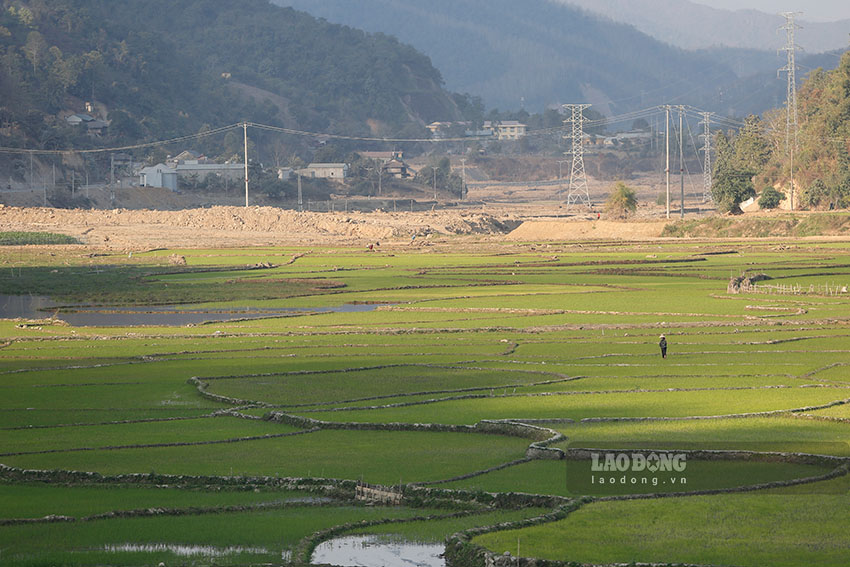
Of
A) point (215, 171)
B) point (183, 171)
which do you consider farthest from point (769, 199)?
point (183, 171)

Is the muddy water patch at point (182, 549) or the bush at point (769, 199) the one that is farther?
the bush at point (769, 199)

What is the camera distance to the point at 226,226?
11588cm

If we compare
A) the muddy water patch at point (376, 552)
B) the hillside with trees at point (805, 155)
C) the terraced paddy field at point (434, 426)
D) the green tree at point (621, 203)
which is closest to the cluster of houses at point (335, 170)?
the hillside with trees at point (805, 155)

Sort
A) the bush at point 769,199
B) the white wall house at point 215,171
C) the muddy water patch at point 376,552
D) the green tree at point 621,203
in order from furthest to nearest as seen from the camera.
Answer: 1. the white wall house at point 215,171
2. the green tree at point 621,203
3. the bush at point 769,199
4. the muddy water patch at point 376,552

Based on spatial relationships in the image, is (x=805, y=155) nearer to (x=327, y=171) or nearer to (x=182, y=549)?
(x=327, y=171)

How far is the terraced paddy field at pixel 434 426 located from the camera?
17.7 metres

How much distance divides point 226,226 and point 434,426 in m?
91.9

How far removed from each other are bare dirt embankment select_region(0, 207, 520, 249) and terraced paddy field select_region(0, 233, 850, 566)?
155ft

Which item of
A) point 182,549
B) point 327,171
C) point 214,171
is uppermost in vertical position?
point 327,171

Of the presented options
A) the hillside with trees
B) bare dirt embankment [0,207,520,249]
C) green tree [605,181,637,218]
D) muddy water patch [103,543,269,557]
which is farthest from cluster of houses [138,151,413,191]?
muddy water patch [103,543,269,557]

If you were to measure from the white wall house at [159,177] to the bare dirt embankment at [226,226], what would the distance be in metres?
32.1

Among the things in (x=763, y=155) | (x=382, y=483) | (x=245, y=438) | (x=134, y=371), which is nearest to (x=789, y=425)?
(x=382, y=483)

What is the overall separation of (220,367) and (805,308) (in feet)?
89.4

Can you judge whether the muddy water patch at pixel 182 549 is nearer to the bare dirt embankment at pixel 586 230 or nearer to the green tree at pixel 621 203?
the bare dirt embankment at pixel 586 230
